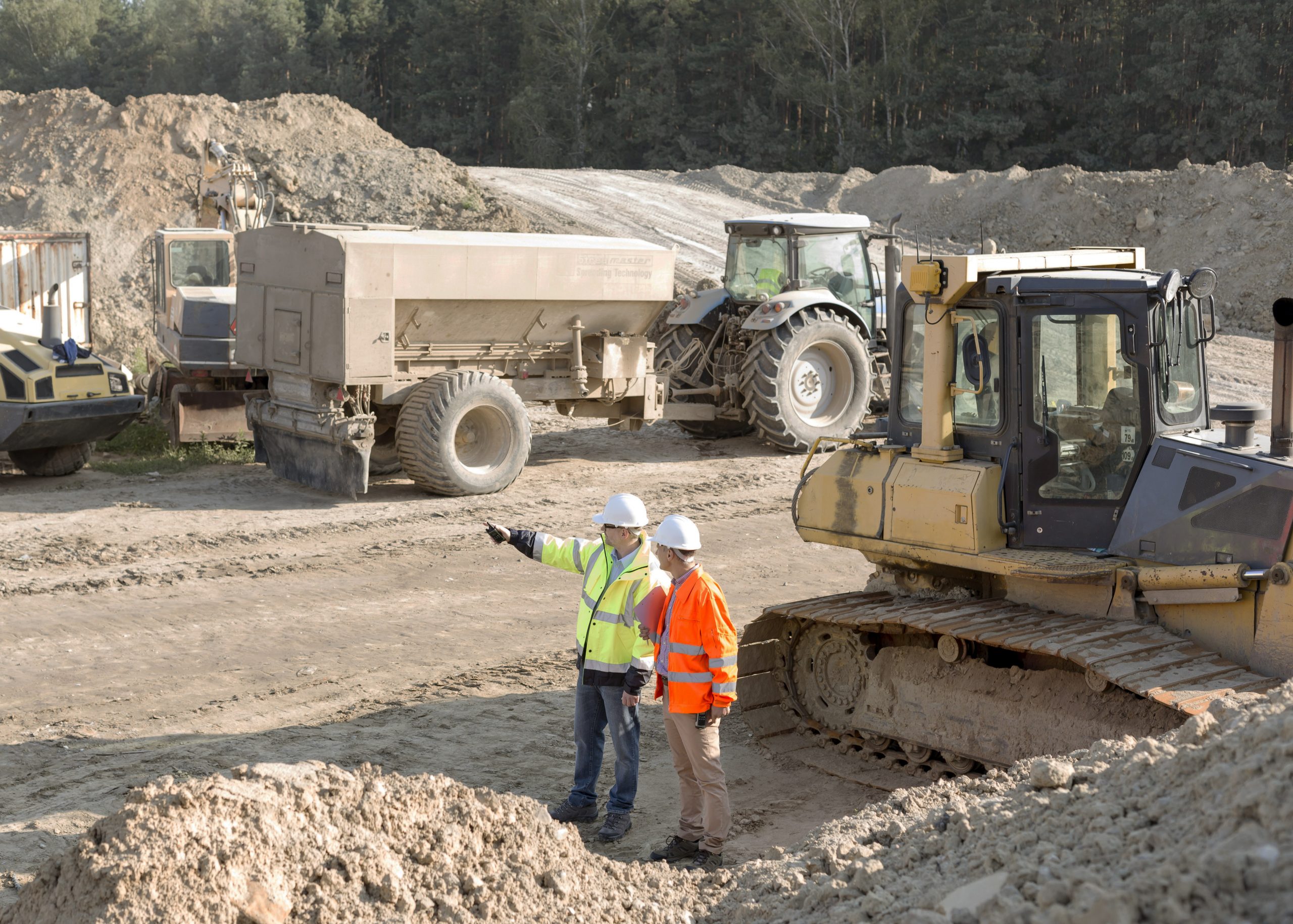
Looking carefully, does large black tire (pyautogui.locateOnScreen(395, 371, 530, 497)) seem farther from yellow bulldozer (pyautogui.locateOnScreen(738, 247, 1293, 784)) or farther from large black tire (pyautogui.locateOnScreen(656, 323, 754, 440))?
yellow bulldozer (pyautogui.locateOnScreen(738, 247, 1293, 784))

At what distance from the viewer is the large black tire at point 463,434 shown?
38.8 feet

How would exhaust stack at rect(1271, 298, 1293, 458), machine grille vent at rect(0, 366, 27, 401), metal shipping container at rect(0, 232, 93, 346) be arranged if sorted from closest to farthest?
exhaust stack at rect(1271, 298, 1293, 458) < machine grille vent at rect(0, 366, 27, 401) < metal shipping container at rect(0, 232, 93, 346)

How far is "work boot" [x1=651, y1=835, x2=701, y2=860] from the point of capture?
571 centimetres

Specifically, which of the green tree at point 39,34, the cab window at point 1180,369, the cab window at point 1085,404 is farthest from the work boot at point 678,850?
the green tree at point 39,34

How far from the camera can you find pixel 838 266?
13883 mm

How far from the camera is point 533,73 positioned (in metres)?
43.2

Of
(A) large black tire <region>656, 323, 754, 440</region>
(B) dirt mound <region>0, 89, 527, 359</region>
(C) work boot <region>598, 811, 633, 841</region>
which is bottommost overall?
(C) work boot <region>598, 811, 633, 841</region>

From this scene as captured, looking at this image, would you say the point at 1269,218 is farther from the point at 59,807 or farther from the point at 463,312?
the point at 59,807

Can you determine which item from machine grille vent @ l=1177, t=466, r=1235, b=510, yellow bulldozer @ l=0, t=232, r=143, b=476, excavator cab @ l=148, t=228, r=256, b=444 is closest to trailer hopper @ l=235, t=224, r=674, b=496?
excavator cab @ l=148, t=228, r=256, b=444

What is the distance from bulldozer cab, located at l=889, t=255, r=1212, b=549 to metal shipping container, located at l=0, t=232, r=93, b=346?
1209 centimetres

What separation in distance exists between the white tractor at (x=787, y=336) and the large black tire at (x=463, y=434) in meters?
2.14

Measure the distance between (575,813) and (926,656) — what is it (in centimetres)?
191

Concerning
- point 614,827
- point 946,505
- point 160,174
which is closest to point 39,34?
point 160,174

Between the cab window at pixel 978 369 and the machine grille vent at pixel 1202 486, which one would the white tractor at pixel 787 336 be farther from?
the machine grille vent at pixel 1202 486
